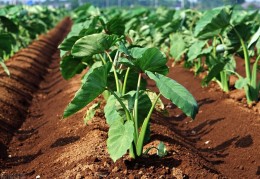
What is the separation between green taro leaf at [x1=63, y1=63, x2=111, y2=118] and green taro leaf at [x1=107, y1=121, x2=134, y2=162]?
0.33 meters

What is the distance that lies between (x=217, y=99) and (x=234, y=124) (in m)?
1.39

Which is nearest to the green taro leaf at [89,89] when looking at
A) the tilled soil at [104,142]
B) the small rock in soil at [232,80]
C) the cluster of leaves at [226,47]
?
the tilled soil at [104,142]

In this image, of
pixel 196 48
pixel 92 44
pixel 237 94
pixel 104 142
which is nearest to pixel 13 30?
pixel 196 48

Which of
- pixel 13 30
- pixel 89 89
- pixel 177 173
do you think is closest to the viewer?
pixel 89 89

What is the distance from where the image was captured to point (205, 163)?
4492 mm

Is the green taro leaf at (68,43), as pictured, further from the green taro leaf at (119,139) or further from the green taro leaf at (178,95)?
the green taro leaf at (178,95)

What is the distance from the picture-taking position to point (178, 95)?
3.53 m

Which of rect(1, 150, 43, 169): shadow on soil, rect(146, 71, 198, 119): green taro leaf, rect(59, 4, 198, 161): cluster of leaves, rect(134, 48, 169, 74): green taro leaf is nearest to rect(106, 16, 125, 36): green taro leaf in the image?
rect(59, 4, 198, 161): cluster of leaves

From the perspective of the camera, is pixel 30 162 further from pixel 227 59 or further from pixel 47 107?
pixel 227 59

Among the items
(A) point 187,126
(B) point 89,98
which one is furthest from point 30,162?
(A) point 187,126

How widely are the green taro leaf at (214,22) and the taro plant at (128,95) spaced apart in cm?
214

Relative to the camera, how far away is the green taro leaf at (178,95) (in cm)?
344

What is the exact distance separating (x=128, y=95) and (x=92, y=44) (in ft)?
1.88

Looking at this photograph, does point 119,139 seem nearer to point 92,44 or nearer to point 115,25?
point 92,44
